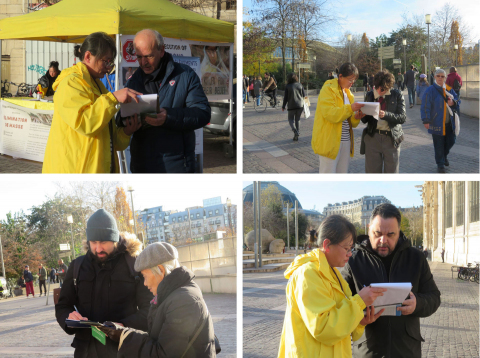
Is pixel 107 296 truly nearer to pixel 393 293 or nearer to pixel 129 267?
pixel 129 267

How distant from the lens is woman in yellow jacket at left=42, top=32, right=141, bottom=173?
279 cm

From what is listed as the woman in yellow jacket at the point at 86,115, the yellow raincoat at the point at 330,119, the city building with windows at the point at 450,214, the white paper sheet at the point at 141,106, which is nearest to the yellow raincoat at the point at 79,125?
the woman in yellow jacket at the point at 86,115

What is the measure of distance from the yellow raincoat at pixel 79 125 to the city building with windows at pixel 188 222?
430 millimetres

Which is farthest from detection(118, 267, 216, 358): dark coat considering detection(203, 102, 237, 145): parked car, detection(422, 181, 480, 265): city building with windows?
detection(203, 102, 237, 145): parked car

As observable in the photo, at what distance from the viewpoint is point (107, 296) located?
2.89 m

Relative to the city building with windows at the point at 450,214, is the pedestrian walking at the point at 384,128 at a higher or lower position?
higher

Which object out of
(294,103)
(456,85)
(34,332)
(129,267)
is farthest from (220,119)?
(129,267)

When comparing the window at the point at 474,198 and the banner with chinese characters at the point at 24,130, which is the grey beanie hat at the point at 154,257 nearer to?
the window at the point at 474,198

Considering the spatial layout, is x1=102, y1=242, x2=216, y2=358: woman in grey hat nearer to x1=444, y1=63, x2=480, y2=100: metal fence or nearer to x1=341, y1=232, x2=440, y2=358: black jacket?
x1=341, y1=232, x2=440, y2=358: black jacket

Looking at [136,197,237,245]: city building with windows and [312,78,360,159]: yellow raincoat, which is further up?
[312,78,360,159]: yellow raincoat

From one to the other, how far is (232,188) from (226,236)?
0.33 m

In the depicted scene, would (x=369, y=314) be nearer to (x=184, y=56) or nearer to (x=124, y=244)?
(x=124, y=244)

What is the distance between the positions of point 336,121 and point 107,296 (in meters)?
2.26

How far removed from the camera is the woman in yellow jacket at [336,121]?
3896 mm
